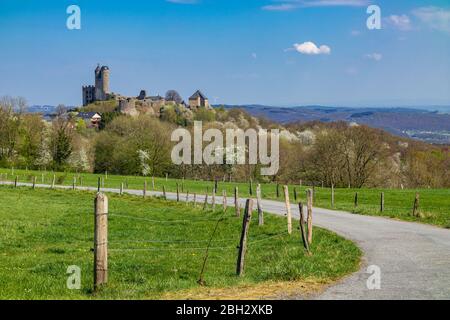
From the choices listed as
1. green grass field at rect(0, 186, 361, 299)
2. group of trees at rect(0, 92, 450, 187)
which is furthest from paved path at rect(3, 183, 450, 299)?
group of trees at rect(0, 92, 450, 187)

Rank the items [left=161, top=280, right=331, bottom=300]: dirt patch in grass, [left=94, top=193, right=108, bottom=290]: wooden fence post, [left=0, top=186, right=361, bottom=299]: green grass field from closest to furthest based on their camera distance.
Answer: [left=161, top=280, right=331, bottom=300]: dirt patch in grass, [left=94, top=193, right=108, bottom=290]: wooden fence post, [left=0, top=186, right=361, bottom=299]: green grass field

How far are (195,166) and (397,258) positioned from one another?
260 ft

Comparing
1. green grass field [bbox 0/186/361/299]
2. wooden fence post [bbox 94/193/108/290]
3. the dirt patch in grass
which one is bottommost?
green grass field [bbox 0/186/361/299]

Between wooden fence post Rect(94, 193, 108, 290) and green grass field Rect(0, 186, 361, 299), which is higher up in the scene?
wooden fence post Rect(94, 193, 108, 290)

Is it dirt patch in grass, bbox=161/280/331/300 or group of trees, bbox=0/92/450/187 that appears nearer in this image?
dirt patch in grass, bbox=161/280/331/300

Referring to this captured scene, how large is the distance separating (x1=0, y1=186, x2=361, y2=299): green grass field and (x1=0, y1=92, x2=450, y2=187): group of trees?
4634cm

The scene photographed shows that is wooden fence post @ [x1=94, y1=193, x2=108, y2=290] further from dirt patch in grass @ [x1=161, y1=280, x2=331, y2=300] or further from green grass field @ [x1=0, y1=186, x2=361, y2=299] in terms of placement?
dirt patch in grass @ [x1=161, y1=280, x2=331, y2=300]

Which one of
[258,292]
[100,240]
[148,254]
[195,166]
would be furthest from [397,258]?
[195,166]

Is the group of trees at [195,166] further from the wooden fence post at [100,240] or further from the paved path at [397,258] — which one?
the wooden fence post at [100,240]

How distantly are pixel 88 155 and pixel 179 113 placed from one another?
82285 millimetres

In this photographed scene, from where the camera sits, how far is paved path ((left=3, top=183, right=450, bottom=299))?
38.3 feet

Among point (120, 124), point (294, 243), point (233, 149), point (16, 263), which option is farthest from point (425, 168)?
point (16, 263)

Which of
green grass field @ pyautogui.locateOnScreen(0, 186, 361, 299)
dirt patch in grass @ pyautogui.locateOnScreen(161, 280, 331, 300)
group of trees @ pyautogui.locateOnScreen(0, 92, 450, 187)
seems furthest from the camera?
group of trees @ pyautogui.locateOnScreen(0, 92, 450, 187)
